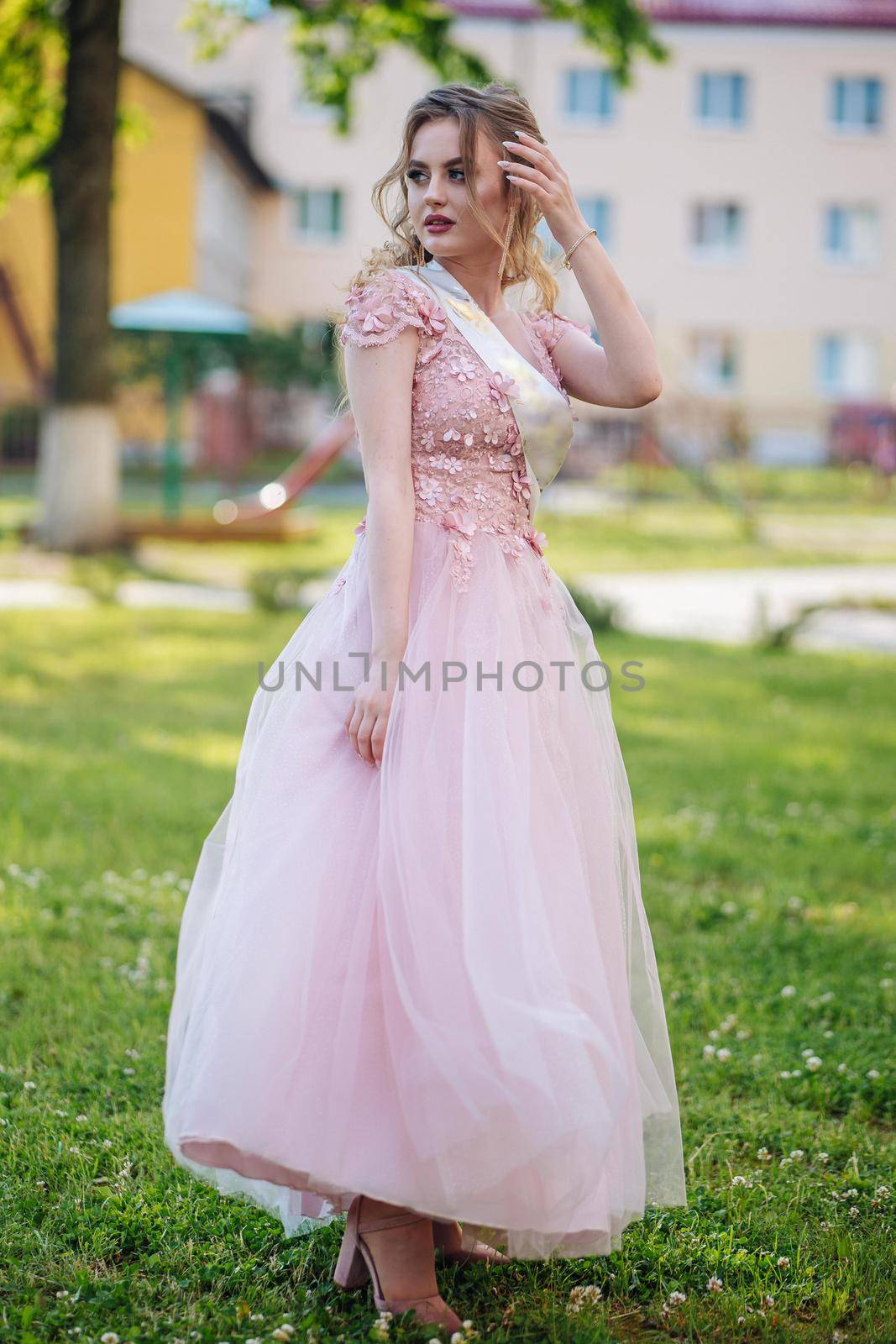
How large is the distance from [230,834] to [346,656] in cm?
43

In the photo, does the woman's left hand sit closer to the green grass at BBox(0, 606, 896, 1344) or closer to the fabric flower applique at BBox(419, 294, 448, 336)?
the fabric flower applique at BBox(419, 294, 448, 336)

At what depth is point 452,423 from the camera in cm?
263

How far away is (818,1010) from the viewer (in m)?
4.04

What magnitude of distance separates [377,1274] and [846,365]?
34013mm

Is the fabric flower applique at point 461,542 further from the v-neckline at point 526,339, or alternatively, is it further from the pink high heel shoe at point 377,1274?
the pink high heel shoe at point 377,1274

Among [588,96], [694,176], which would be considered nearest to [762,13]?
[694,176]

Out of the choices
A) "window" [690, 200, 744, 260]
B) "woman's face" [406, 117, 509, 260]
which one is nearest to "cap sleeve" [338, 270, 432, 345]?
"woman's face" [406, 117, 509, 260]

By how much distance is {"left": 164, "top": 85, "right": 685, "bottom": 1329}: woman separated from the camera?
2320 mm

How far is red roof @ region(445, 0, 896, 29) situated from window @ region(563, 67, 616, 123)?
1.71 meters

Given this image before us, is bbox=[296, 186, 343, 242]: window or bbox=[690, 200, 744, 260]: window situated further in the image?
bbox=[296, 186, 343, 242]: window

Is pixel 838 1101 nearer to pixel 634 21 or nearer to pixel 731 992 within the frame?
pixel 731 992

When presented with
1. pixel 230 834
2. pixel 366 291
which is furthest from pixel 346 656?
pixel 366 291

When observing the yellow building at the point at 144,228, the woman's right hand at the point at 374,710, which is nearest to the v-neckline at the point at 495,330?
the woman's right hand at the point at 374,710

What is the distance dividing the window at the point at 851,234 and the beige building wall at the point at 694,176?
161mm
